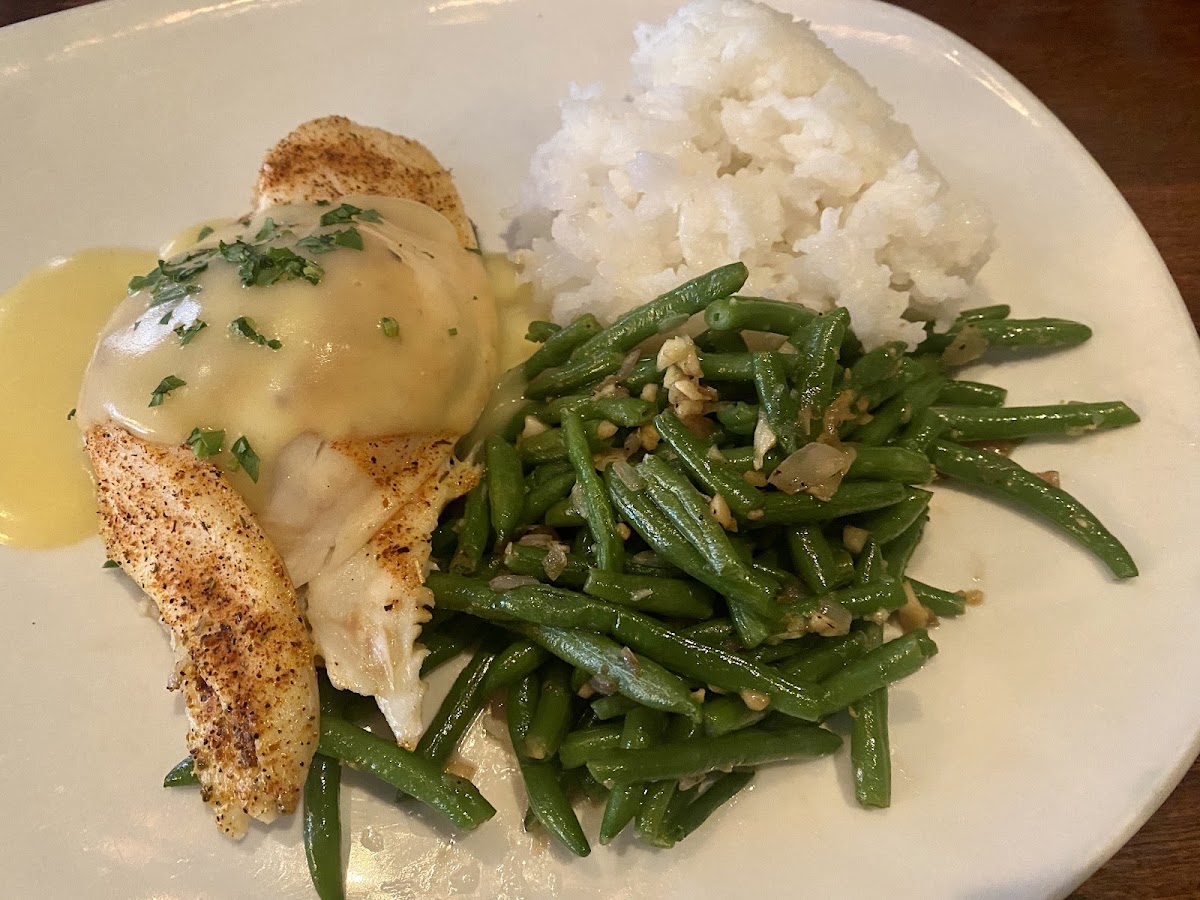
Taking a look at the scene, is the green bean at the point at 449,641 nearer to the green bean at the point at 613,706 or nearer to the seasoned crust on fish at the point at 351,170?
the green bean at the point at 613,706

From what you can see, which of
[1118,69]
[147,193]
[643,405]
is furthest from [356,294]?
[1118,69]

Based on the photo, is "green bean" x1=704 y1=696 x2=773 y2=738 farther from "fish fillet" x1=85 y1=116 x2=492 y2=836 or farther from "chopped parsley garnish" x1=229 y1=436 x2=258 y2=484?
"chopped parsley garnish" x1=229 y1=436 x2=258 y2=484

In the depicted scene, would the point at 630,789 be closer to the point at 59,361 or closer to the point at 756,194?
the point at 756,194

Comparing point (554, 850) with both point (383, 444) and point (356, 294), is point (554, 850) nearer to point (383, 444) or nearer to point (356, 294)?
point (383, 444)

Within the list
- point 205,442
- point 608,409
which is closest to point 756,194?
point 608,409

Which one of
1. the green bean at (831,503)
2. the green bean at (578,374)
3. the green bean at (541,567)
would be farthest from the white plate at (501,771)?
the green bean at (578,374)

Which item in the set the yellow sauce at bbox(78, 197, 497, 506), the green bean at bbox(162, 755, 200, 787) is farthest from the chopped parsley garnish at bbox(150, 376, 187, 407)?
the green bean at bbox(162, 755, 200, 787)
